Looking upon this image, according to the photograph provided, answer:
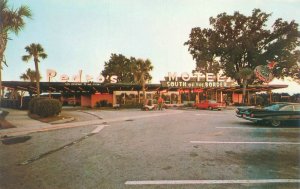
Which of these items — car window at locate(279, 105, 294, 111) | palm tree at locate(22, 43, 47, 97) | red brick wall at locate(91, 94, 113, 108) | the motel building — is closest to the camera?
car window at locate(279, 105, 294, 111)

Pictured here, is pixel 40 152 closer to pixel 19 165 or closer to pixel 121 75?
pixel 19 165

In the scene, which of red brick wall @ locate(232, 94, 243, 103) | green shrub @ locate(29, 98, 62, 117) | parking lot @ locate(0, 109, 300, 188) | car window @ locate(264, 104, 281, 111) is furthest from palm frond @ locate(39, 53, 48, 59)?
red brick wall @ locate(232, 94, 243, 103)

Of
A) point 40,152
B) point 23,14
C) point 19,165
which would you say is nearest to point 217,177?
point 19,165

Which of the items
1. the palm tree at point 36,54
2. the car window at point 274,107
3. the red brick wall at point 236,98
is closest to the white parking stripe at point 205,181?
the car window at point 274,107

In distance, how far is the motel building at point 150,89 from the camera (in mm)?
37769

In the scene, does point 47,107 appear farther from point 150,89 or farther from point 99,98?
point 150,89

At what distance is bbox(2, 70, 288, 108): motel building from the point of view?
3777 centimetres

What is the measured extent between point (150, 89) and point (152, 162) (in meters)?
39.0

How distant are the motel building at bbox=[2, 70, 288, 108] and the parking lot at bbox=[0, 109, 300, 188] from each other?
28070 mm

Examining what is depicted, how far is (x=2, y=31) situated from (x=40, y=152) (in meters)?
9.50

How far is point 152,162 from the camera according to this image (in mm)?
6758

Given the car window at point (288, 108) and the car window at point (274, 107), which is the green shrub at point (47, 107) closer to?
the car window at point (274, 107)

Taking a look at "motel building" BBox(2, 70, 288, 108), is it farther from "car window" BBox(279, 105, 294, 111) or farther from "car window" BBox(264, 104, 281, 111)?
"car window" BBox(279, 105, 294, 111)

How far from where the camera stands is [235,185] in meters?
5.05
